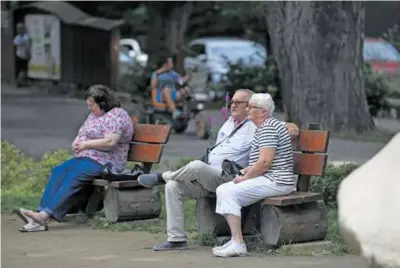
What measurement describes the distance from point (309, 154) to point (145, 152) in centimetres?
202

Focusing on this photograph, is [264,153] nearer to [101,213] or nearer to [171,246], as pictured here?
[171,246]

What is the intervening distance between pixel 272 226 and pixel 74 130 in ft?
37.8

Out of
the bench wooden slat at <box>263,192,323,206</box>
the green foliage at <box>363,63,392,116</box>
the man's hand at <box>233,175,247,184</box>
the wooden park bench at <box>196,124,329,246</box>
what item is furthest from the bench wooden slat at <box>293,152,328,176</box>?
the green foliage at <box>363,63,392,116</box>

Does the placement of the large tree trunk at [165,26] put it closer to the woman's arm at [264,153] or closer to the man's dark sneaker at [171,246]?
the man's dark sneaker at [171,246]

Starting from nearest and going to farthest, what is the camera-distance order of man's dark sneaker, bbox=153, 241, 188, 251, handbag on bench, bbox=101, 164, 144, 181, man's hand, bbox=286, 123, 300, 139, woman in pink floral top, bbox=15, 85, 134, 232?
man's dark sneaker, bbox=153, 241, 188, 251 < man's hand, bbox=286, 123, 300, 139 < handbag on bench, bbox=101, 164, 144, 181 < woman in pink floral top, bbox=15, 85, 134, 232

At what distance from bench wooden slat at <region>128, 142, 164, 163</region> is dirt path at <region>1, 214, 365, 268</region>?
0.86 m

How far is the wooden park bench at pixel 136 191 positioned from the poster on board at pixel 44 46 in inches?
750

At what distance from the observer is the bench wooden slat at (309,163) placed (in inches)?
319

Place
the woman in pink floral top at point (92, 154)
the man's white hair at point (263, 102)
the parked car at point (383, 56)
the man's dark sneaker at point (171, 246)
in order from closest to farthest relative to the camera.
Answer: the man's white hair at point (263, 102) → the man's dark sneaker at point (171, 246) → the woman in pink floral top at point (92, 154) → the parked car at point (383, 56)

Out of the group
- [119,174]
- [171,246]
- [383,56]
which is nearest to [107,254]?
[171,246]

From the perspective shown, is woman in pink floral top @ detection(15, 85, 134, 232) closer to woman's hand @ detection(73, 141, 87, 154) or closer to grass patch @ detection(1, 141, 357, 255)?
woman's hand @ detection(73, 141, 87, 154)

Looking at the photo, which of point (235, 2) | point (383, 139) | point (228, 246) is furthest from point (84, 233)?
point (235, 2)

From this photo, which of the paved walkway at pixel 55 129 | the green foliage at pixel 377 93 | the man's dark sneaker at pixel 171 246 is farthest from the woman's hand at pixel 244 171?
the green foliage at pixel 377 93

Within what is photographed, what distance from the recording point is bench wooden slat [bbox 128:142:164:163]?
9570mm
